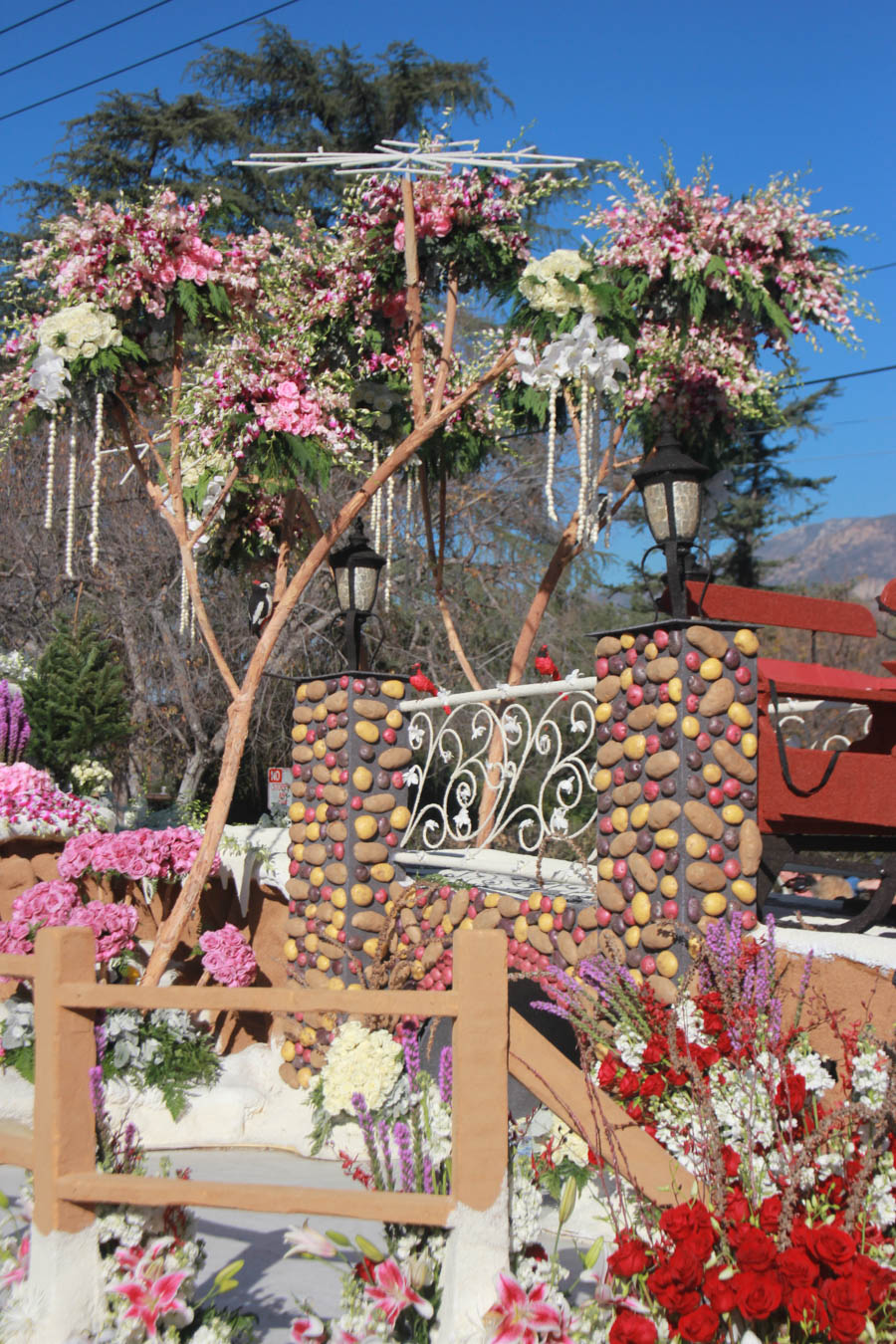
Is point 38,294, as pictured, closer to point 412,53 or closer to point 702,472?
point 702,472

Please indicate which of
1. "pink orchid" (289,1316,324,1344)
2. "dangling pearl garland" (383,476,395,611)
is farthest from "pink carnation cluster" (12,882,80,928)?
"pink orchid" (289,1316,324,1344)

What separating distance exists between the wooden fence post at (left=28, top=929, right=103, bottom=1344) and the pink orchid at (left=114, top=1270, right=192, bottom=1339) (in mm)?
106

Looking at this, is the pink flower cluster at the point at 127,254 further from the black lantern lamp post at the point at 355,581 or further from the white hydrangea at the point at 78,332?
the black lantern lamp post at the point at 355,581

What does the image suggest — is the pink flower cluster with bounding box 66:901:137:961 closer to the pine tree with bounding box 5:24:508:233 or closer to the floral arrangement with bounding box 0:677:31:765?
the floral arrangement with bounding box 0:677:31:765

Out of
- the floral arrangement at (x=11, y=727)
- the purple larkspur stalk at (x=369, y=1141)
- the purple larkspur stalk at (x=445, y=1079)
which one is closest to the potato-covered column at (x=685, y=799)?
the purple larkspur stalk at (x=445, y=1079)

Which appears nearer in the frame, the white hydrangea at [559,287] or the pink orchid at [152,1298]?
the pink orchid at [152,1298]

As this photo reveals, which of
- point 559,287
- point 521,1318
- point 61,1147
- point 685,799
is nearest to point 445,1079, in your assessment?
point 521,1318

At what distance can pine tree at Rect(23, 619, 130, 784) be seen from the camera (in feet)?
32.0

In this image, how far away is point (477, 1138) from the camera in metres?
2.45

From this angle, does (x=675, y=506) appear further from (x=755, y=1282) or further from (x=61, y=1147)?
(x=61, y=1147)

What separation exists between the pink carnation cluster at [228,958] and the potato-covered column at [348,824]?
0.30 metres

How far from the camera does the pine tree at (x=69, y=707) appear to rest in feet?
32.0

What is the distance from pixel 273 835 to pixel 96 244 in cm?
433

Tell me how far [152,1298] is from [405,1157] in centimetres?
66
